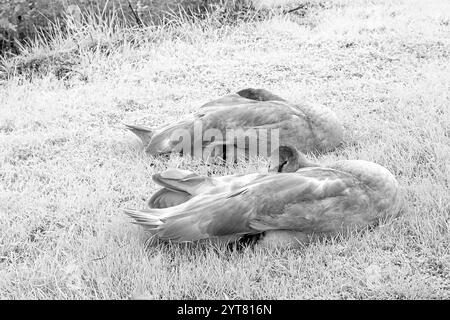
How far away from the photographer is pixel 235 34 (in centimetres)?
920

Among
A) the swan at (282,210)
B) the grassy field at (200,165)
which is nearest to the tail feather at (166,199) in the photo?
the swan at (282,210)

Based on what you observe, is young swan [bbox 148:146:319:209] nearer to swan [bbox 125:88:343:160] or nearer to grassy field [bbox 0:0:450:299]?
grassy field [bbox 0:0:450:299]

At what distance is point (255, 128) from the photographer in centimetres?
542

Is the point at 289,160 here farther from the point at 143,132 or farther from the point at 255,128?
the point at 143,132

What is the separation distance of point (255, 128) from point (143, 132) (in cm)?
99

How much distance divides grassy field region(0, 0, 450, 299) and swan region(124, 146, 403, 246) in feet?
0.34

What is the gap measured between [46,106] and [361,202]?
156 inches

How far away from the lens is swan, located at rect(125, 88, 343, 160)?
5434 mm

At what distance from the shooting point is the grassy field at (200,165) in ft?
12.5

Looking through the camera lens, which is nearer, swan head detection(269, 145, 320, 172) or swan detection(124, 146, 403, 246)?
swan detection(124, 146, 403, 246)

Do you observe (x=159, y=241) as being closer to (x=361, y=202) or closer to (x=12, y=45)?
(x=361, y=202)

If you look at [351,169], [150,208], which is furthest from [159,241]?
[351,169]

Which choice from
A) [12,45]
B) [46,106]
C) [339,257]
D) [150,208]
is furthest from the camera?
[12,45]

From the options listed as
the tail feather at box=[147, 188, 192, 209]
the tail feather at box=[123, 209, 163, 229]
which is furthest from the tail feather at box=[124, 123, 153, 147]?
the tail feather at box=[123, 209, 163, 229]
